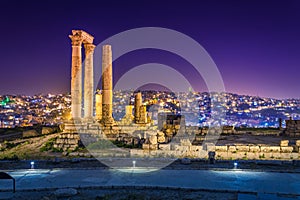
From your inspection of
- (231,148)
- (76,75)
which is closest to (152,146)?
(231,148)

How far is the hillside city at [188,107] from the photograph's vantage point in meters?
67.3

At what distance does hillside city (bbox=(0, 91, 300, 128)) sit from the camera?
67.3 metres

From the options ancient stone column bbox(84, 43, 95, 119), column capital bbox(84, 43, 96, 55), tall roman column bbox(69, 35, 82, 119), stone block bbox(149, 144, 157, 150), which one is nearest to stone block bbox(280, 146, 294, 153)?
stone block bbox(149, 144, 157, 150)

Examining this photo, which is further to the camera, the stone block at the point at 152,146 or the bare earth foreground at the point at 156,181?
the stone block at the point at 152,146

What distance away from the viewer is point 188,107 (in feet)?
246

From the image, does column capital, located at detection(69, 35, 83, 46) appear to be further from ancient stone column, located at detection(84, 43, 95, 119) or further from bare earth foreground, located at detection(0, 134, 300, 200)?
bare earth foreground, located at detection(0, 134, 300, 200)

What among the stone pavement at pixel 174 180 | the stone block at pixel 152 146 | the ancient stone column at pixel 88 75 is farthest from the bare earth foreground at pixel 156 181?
the ancient stone column at pixel 88 75

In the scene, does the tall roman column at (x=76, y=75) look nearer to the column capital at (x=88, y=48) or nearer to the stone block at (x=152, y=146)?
the column capital at (x=88, y=48)

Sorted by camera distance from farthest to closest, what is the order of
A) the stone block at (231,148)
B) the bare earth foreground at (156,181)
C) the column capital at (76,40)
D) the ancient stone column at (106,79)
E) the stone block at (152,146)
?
the ancient stone column at (106,79), the column capital at (76,40), the stone block at (152,146), the stone block at (231,148), the bare earth foreground at (156,181)

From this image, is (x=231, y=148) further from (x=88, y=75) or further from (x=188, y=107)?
(x=188, y=107)

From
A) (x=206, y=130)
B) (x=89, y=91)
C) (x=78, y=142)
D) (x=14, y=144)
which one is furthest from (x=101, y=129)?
(x=206, y=130)

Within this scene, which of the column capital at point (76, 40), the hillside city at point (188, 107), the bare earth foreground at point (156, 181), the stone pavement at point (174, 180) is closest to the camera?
the bare earth foreground at point (156, 181)

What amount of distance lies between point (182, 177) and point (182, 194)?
72.4 inches

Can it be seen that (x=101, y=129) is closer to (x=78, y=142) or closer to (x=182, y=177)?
(x=78, y=142)
